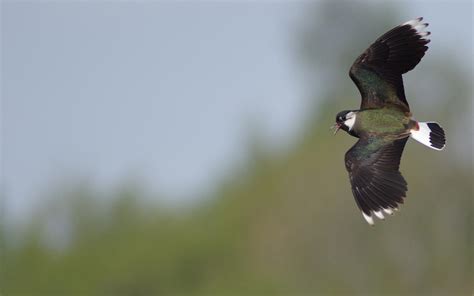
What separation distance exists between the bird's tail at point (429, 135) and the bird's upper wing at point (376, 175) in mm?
200

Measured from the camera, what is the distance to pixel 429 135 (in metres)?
11.0

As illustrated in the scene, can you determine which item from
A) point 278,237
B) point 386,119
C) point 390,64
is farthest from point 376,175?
point 278,237

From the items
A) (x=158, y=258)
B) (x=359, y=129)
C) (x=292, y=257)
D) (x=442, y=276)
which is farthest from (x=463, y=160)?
(x=359, y=129)

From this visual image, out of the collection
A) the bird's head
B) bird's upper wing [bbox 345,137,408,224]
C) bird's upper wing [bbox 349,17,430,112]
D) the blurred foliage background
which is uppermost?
the blurred foliage background

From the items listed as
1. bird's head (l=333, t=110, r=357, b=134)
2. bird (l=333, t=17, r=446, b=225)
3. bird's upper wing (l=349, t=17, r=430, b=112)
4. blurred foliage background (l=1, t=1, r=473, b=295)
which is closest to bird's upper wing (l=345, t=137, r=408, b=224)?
bird (l=333, t=17, r=446, b=225)

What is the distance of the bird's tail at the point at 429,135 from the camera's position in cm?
1092

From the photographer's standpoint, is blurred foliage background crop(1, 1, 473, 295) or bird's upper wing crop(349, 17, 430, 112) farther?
blurred foliage background crop(1, 1, 473, 295)

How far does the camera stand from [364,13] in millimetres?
57031

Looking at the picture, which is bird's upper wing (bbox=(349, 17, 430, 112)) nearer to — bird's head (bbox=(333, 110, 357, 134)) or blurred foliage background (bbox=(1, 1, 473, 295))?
bird's head (bbox=(333, 110, 357, 134))

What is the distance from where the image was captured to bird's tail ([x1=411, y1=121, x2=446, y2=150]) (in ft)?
35.8

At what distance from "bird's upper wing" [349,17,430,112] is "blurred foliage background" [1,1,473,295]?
49.9ft

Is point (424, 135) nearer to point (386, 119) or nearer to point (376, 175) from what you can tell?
point (386, 119)

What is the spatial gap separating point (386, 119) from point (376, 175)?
19.4 inches

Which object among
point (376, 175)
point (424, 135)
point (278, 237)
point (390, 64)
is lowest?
point (376, 175)
